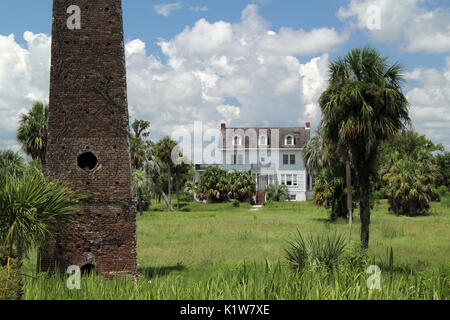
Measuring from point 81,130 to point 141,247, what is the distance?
1105cm

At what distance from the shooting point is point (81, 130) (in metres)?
14.8

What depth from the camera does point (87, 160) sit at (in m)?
15.6

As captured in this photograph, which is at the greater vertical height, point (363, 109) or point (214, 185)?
point (363, 109)

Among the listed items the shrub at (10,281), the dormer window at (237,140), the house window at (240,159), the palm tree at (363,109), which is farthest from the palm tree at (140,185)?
the shrub at (10,281)

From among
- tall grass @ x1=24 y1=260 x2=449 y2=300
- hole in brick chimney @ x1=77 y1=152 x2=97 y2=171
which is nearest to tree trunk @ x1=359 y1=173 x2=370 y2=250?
tall grass @ x1=24 y1=260 x2=449 y2=300

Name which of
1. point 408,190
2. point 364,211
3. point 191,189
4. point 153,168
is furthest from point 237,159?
point 364,211

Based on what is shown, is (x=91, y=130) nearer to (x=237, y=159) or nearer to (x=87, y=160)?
(x=87, y=160)

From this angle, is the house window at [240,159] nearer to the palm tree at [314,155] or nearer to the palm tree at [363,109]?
the palm tree at [314,155]

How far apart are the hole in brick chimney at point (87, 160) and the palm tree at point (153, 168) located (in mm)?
40298

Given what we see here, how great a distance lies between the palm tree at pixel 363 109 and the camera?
19453mm

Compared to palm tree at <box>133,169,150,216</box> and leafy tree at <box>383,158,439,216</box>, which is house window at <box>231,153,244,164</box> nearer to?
palm tree at <box>133,169,150,216</box>

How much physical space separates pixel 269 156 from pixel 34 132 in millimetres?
38916

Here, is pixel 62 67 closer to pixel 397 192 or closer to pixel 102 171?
pixel 102 171
